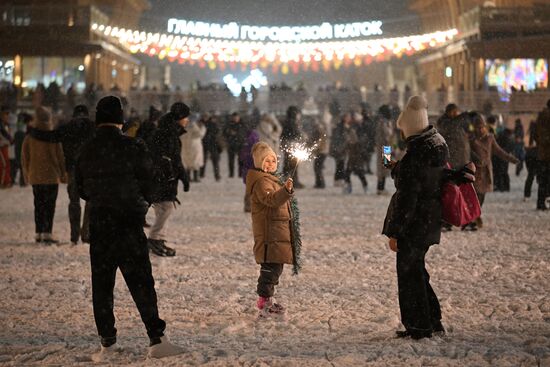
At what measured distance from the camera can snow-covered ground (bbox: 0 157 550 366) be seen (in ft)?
19.7

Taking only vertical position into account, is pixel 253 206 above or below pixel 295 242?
above

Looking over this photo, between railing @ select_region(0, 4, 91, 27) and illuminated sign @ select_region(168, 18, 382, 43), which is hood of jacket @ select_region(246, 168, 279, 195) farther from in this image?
railing @ select_region(0, 4, 91, 27)

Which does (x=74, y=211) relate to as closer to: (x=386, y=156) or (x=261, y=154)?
(x=261, y=154)

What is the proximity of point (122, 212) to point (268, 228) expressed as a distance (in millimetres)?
1561

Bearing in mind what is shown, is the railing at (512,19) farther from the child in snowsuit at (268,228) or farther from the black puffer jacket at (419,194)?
the black puffer jacket at (419,194)

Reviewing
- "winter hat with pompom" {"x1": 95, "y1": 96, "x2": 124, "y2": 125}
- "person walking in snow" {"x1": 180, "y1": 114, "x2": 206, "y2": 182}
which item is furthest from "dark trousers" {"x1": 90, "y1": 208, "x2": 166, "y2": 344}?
"person walking in snow" {"x1": 180, "y1": 114, "x2": 206, "y2": 182}

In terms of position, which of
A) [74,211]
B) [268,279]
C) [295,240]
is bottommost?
[268,279]

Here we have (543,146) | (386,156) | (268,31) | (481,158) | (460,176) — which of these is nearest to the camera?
(460,176)

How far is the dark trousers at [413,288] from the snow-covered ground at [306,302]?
0.15 metres

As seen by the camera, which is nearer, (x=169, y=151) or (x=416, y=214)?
(x=416, y=214)

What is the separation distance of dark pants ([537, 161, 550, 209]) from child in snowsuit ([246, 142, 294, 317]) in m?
9.01

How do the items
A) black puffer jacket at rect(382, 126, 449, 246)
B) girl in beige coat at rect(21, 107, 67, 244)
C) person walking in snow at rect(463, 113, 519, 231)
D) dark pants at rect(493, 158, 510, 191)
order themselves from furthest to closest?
dark pants at rect(493, 158, 510, 191), person walking in snow at rect(463, 113, 519, 231), girl in beige coat at rect(21, 107, 67, 244), black puffer jacket at rect(382, 126, 449, 246)

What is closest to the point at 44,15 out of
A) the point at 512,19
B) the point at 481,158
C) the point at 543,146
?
the point at 512,19

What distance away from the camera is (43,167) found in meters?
11.6
